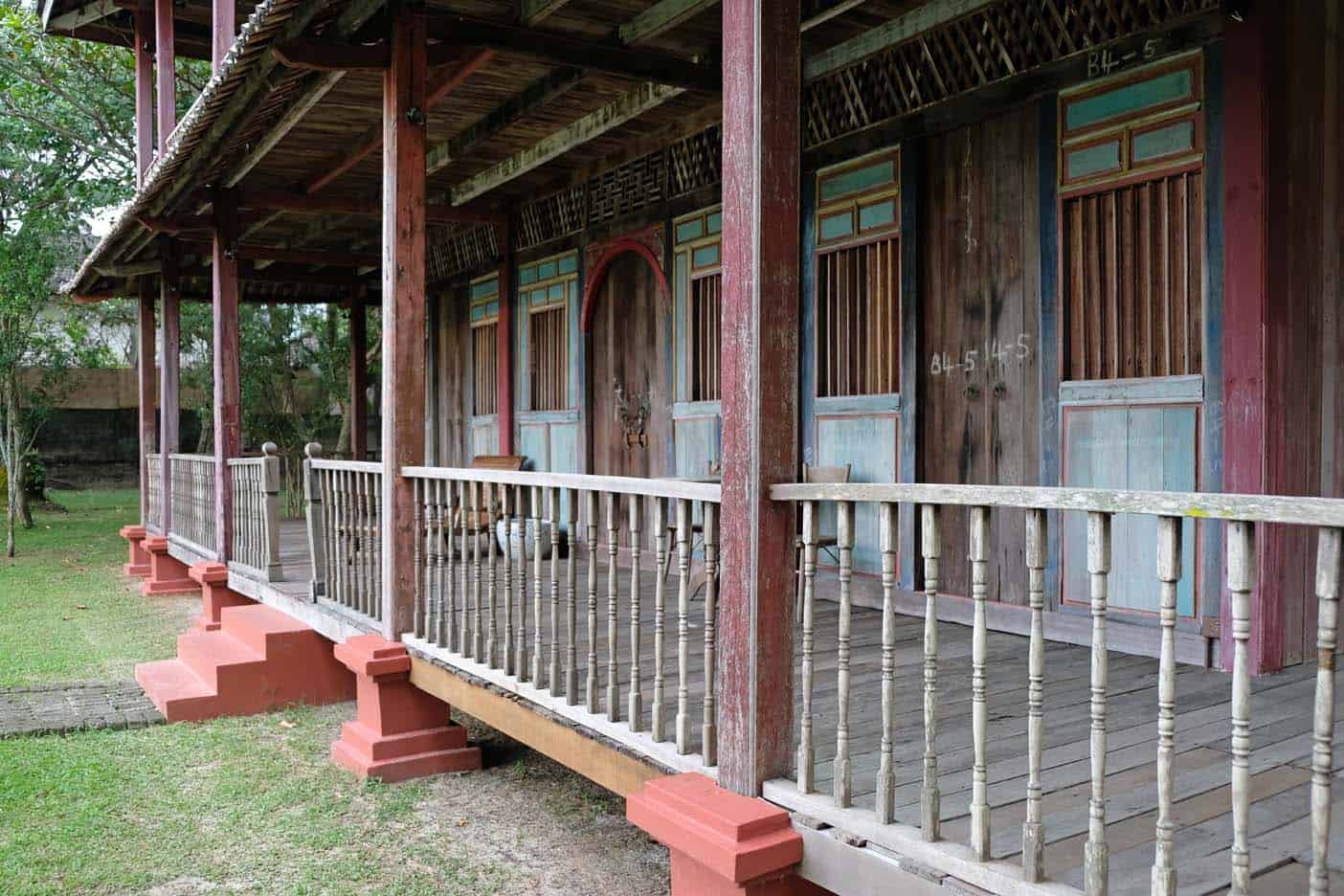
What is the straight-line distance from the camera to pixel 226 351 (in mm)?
8523

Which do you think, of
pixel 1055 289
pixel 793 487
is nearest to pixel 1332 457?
A: pixel 1055 289

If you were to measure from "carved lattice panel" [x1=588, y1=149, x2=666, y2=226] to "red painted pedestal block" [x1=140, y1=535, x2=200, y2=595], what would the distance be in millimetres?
6138

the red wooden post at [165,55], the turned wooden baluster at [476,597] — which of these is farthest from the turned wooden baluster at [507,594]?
the red wooden post at [165,55]

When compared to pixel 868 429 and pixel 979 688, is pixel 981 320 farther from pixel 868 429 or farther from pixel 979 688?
pixel 979 688

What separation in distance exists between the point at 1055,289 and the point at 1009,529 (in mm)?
1150

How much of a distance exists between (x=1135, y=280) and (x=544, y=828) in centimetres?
354

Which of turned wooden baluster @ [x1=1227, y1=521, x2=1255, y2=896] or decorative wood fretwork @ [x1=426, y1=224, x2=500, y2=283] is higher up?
decorative wood fretwork @ [x1=426, y1=224, x2=500, y2=283]

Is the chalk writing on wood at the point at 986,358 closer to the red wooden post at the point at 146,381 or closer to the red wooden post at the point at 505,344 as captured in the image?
the red wooden post at the point at 505,344

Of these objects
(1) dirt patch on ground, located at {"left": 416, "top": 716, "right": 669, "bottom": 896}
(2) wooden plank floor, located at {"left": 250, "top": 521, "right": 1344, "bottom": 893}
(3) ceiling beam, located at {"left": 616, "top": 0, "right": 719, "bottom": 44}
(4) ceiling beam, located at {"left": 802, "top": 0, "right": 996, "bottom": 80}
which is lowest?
(1) dirt patch on ground, located at {"left": 416, "top": 716, "right": 669, "bottom": 896}


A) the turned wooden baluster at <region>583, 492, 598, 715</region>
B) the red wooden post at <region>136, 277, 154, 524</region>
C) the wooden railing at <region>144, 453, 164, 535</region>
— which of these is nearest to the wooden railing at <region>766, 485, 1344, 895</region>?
the turned wooden baluster at <region>583, 492, 598, 715</region>

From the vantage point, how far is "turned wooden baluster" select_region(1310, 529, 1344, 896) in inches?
70.9

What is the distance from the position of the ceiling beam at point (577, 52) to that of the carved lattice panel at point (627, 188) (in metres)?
1.61

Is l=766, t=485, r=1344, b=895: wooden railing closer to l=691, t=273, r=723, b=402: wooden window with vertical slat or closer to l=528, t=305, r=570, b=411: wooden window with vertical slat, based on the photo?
l=691, t=273, r=723, b=402: wooden window with vertical slat

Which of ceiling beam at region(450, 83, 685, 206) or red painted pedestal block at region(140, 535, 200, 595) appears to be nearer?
ceiling beam at region(450, 83, 685, 206)
